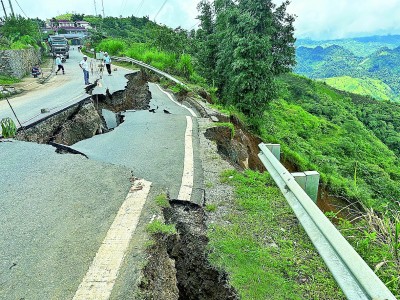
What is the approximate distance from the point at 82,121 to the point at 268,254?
8292 mm

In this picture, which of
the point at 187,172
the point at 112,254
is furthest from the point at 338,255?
the point at 187,172

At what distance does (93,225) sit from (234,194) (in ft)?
5.40

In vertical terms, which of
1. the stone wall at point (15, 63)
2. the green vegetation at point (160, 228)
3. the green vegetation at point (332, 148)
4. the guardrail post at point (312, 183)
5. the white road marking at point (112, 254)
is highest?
the stone wall at point (15, 63)

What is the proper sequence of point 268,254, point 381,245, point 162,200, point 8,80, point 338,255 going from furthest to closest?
point 8,80 < point 162,200 < point 268,254 < point 381,245 < point 338,255

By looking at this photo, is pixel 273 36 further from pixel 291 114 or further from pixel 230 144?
pixel 291 114

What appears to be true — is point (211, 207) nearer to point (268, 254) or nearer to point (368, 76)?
point (268, 254)

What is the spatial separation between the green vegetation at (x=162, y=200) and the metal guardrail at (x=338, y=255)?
1302mm

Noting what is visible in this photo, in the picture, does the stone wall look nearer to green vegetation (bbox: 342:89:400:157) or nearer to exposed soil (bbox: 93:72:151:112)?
exposed soil (bbox: 93:72:151:112)

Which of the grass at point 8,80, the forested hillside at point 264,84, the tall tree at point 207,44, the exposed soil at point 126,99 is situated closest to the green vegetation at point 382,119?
the forested hillside at point 264,84

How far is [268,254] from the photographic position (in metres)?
2.66

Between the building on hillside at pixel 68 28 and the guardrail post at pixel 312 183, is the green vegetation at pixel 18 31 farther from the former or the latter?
the building on hillside at pixel 68 28

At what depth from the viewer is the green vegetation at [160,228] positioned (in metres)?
2.88

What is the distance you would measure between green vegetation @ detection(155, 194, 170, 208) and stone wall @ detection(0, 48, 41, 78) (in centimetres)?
2001

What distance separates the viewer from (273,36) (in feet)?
57.3
